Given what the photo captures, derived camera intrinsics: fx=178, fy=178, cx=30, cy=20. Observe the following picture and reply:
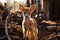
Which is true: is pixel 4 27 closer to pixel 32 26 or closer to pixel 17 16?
pixel 32 26

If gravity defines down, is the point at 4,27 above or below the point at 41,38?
above

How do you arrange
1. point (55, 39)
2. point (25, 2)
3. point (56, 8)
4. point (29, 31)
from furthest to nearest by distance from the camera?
point (25, 2) < point (56, 8) < point (55, 39) < point (29, 31)

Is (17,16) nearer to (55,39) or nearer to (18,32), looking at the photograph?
(18,32)

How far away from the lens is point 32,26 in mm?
6129

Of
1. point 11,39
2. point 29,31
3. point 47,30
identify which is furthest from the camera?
point 47,30

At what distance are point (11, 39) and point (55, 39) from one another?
6.06 feet

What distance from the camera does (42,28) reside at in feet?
31.1

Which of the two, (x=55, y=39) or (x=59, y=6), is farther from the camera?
(x=59, y=6)

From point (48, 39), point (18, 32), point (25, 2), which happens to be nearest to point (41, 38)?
point (48, 39)

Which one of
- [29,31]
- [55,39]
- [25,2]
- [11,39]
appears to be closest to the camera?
[29,31]

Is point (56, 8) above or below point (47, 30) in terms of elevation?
above

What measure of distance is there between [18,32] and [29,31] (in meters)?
1.77

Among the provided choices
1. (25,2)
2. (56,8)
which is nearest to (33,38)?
(56,8)

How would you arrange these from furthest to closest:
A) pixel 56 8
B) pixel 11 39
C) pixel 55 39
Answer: pixel 56 8 < pixel 55 39 < pixel 11 39
